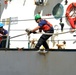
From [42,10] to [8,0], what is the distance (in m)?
1.21

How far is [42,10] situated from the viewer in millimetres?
8719

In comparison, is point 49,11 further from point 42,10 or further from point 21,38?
point 21,38
